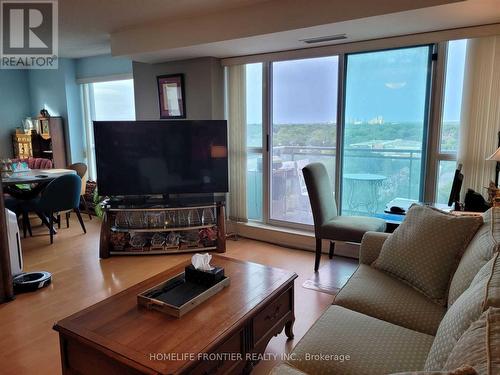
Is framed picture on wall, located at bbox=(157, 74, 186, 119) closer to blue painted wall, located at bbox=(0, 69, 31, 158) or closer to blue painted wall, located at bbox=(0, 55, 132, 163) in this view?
blue painted wall, located at bbox=(0, 55, 132, 163)

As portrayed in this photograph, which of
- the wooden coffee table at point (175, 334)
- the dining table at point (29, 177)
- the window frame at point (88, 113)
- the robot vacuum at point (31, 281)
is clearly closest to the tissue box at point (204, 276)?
the wooden coffee table at point (175, 334)

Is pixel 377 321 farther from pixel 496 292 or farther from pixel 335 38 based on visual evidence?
pixel 335 38

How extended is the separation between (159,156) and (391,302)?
9.16ft

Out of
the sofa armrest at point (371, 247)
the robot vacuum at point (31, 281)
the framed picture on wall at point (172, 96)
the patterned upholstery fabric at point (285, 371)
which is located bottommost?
the robot vacuum at point (31, 281)

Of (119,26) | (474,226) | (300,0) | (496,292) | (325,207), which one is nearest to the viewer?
(496,292)

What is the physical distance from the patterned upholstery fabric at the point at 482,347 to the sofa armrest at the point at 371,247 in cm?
135

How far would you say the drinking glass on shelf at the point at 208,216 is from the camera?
13.2 feet

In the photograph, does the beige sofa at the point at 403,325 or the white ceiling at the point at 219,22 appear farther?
the white ceiling at the point at 219,22

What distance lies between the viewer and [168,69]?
14.7 ft

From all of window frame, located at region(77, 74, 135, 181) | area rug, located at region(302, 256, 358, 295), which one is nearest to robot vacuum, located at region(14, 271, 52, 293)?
area rug, located at region(302, 256, 358, 295)

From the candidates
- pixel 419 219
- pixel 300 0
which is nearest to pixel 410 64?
pixel 300 0

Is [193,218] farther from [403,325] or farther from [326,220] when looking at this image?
[403,325]

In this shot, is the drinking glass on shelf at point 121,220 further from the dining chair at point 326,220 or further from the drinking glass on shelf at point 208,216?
the dining chair at point 326,220

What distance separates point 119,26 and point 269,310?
10.9 ft
